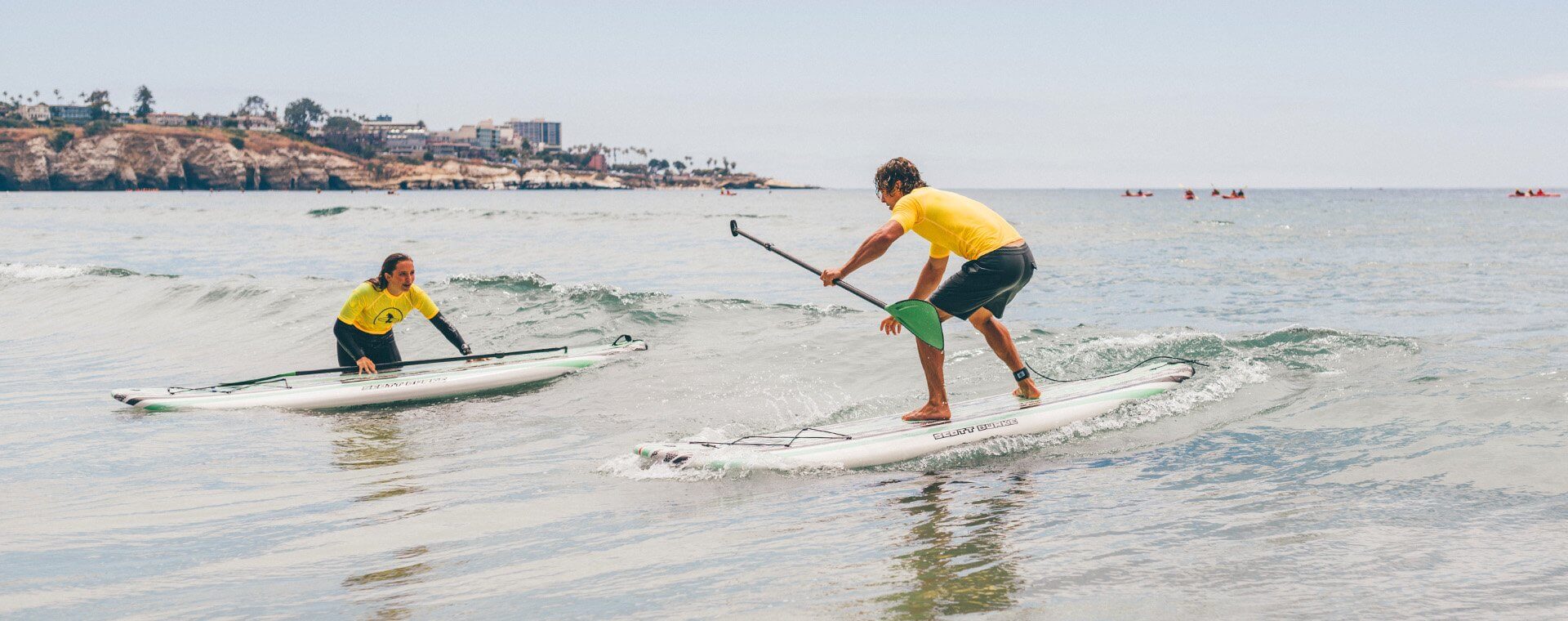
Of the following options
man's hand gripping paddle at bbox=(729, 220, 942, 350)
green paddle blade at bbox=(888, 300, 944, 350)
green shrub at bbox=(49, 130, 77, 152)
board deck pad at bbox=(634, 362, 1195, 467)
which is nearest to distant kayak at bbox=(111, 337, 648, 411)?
board deck pad at bbox=(634, 362, 1195, 467)

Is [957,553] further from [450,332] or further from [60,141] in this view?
[60,141]

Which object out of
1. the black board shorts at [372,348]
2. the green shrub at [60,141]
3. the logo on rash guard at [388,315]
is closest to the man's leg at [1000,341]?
the logo on rash guard at [388,315]

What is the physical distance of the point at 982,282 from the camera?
808cm

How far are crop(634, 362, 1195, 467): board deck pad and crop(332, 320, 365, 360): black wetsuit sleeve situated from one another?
488 cm

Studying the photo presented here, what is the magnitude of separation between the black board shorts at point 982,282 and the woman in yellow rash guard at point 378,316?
217 inches

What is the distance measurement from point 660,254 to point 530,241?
10.4 m

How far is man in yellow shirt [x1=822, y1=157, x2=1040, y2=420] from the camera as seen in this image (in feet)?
26.0

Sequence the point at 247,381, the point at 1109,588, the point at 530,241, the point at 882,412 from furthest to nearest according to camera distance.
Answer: the point at 530,241 → the point at 247,381 → the point at 882,412 → the point at 1109,588

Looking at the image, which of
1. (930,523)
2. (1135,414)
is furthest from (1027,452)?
(930,523)

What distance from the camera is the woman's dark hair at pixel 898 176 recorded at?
7.98m

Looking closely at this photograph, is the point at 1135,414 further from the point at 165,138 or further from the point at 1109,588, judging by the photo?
the point at 165,138

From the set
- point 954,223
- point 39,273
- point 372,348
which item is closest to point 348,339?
point 372,348

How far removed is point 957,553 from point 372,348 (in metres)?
8.06

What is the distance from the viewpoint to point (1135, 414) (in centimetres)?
939
